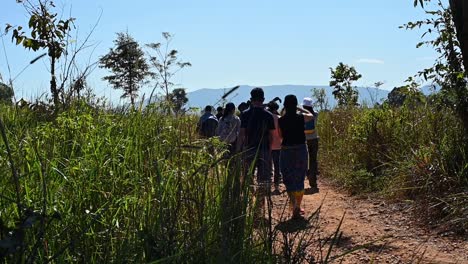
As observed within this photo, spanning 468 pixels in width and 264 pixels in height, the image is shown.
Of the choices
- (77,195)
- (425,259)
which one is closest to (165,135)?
(77,195)

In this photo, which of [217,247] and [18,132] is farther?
[18,132]

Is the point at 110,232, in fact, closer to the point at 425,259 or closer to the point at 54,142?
the point at 54,142

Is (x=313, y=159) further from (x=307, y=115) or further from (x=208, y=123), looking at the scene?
(x=208, y=123)

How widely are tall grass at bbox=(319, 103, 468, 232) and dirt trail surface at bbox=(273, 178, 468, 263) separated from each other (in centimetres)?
26

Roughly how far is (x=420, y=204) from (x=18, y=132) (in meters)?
4.53

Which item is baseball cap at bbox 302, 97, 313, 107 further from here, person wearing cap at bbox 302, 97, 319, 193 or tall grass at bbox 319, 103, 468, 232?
tall grass at bbox 319, 103, 468, 232

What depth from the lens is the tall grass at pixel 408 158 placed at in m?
6.51

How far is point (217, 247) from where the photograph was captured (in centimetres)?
304

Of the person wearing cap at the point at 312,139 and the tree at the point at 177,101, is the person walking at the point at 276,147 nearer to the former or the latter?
the person wearing cap at the point at 312,139

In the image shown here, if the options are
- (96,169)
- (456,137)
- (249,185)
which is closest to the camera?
(249,185)

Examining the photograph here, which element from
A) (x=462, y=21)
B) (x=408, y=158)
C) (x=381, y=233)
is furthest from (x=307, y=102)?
(x=462, y=21)

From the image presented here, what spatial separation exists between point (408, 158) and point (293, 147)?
5.61 feet

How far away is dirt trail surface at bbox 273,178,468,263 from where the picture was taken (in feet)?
17.3

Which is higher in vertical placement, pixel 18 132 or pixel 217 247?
pixel 18 132
